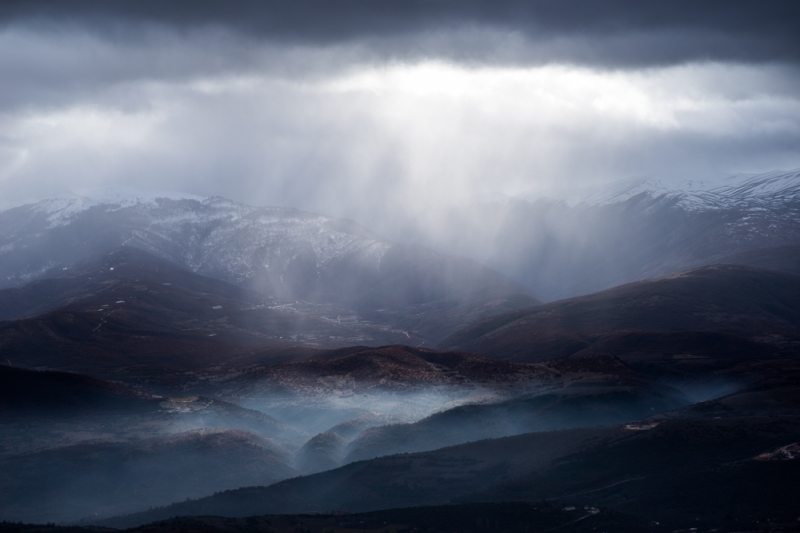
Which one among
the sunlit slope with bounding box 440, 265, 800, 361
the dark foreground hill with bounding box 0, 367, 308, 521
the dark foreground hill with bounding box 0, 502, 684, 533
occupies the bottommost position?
the dark foreground hill with bounding box 0, 502, 684, 533

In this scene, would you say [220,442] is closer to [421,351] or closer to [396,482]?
[396,482]

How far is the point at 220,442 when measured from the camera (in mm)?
86688

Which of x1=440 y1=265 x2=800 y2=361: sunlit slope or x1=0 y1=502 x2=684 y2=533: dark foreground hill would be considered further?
x1=440 y1=265 x2=800 y2=361: sunlit slope

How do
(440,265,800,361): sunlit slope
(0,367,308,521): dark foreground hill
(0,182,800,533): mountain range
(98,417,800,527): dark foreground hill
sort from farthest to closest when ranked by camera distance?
(440,265,800,361): sunlit slope
(0,367,308,521): dark foreground hill
(0,182,800,533): mountain range
(98,417,800,527): dark foreground hill

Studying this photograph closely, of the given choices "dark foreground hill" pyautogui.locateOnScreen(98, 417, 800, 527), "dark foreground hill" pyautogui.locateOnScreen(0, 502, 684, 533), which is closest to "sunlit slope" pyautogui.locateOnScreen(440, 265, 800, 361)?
"dark foreground hill" pyautogui.locateOnScreen(98, 417, 800, 527)

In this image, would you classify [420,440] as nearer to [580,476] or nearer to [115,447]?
[580,476]

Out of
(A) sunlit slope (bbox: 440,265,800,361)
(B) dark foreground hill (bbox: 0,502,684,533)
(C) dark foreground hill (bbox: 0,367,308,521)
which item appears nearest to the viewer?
(B) dark foreground hill (bbox: 0,502,684,533)

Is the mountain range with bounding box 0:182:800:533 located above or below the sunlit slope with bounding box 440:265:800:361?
below

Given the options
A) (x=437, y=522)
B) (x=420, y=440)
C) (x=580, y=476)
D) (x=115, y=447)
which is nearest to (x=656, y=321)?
(x=420, y=440)

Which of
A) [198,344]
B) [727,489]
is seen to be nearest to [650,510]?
[727,489]

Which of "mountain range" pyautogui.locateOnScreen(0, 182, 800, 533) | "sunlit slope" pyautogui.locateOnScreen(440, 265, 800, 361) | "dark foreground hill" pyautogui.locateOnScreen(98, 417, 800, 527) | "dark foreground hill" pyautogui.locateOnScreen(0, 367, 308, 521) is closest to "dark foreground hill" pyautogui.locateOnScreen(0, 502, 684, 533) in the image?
"mountain range" pyautogui.locateOnScreen(0, 182, 800, 533)

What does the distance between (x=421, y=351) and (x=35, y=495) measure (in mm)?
70577

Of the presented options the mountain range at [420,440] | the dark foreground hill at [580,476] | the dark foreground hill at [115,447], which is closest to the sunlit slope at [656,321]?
the mountain range at [420,440]

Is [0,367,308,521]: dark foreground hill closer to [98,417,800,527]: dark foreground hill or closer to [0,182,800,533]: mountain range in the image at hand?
[0,182,800,533]: mountain range
